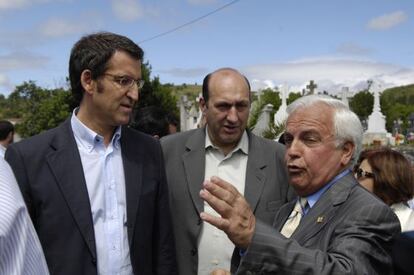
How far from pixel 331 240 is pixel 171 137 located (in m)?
1.87

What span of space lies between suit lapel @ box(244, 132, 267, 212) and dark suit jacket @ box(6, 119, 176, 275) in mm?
739

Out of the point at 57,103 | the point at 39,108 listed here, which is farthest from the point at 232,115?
the point at 39,108

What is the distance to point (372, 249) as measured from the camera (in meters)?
1.92

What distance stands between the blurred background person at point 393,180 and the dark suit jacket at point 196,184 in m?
0.89

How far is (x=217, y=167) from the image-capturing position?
3.49 m

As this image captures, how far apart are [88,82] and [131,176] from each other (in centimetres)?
58

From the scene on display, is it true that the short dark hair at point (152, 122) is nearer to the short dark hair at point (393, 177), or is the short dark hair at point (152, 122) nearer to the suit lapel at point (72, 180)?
the short dark hair at point (393, 177)

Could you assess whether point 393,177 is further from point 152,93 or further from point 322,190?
point 152,93

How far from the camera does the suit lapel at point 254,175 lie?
3.26 meters

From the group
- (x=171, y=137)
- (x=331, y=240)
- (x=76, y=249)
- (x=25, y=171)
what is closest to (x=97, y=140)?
(x=25, y=171)

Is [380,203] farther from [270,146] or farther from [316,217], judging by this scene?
[270,146]

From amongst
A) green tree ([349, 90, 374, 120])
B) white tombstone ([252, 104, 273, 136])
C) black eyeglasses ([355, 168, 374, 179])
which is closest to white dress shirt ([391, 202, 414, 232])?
black eyeglasses ([355, 168, 374, 179])

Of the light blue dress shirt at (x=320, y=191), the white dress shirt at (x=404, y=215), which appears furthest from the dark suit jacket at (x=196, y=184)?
the white dress shirt at (x=404, y=215)

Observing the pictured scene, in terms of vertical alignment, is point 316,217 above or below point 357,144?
below
